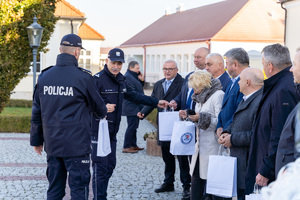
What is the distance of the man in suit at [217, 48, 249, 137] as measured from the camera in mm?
5734

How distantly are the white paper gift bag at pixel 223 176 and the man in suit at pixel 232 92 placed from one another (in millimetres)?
499

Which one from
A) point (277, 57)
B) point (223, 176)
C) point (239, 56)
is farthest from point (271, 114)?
point (239, 56)

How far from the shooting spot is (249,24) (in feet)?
142

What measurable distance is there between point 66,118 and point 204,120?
1885 millimetres

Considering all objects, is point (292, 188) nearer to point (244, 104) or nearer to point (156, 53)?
point (244, 104)

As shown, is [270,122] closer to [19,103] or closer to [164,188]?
[164,188]

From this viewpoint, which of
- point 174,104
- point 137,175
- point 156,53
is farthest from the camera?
point 156,53

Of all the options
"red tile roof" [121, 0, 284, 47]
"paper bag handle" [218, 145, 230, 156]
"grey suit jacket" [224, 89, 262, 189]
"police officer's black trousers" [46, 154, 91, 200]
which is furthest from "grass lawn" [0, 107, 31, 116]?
"red tile roof" [121, 0, 284, 47]

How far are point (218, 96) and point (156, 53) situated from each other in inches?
1938

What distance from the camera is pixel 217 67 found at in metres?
6.64

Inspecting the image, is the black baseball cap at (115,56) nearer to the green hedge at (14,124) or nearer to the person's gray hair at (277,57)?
the person's gray hair at (277,57)

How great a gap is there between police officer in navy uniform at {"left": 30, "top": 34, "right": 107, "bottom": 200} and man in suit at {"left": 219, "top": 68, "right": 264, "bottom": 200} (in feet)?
5.04

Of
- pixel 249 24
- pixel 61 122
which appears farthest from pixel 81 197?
pixel 249 24

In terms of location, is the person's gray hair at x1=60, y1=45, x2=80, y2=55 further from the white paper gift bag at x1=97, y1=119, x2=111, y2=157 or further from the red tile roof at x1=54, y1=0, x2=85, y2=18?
the red tile roof at x1=54, y1=0, x2=85, y2=18
